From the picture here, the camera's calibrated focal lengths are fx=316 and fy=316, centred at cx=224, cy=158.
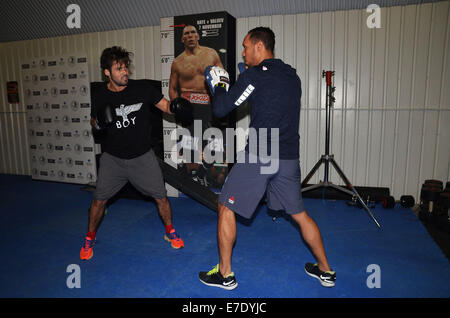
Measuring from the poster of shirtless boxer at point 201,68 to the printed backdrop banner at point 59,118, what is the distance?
7.02ft

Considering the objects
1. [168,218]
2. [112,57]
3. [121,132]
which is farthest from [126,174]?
[112,57]

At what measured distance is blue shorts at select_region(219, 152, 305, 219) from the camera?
218cm

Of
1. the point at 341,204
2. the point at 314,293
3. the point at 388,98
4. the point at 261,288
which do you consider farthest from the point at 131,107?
the point at 388,98

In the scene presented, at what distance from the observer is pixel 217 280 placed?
7.93ft

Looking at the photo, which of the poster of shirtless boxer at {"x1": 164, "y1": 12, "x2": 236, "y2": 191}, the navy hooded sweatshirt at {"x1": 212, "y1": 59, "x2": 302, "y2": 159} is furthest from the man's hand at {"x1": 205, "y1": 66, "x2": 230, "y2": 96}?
the poster of shirtless boxer at {"x1": 164, "y1": 12, "x2": 236, "y2": 191}

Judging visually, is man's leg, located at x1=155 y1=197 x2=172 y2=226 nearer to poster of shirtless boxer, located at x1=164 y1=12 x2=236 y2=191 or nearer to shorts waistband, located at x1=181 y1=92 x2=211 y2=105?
poster of shirtless boxer, located at x1=164 y1=12 x2=236 y2=191

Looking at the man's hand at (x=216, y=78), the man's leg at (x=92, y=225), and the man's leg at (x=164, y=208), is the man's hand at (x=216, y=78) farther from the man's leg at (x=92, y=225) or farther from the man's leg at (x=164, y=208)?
the man's leg at (x=92, y=225)

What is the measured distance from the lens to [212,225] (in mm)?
3771

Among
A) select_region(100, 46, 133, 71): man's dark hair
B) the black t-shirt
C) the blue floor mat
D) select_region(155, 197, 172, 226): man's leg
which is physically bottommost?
the blue floor mat

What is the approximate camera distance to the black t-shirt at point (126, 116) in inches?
110

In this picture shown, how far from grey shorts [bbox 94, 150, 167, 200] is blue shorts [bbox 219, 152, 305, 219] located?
94 cm

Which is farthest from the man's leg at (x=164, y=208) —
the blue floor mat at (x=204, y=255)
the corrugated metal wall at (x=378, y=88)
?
the corrugated metal wall at (x=378, y=88)

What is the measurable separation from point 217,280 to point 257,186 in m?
0.83
